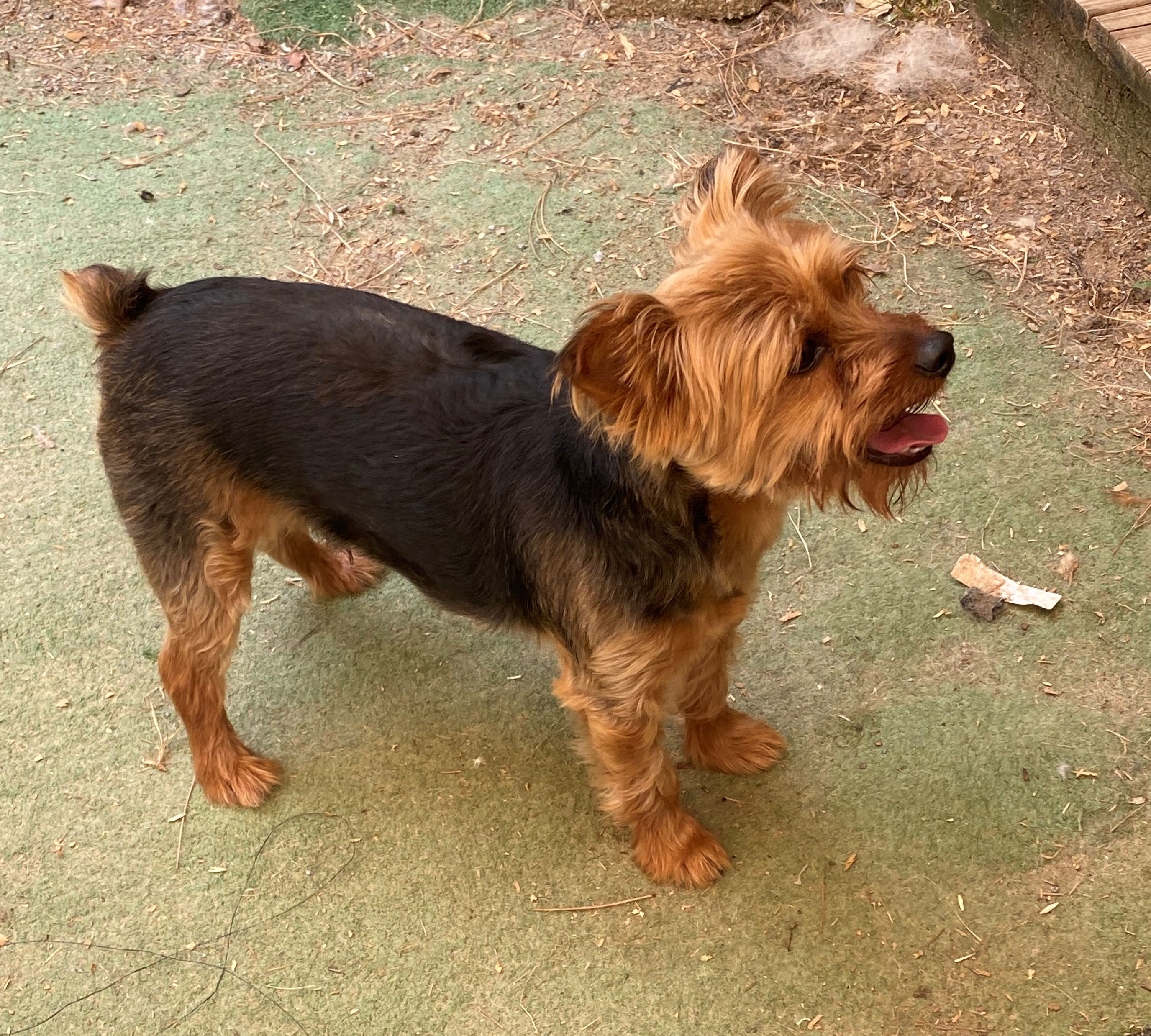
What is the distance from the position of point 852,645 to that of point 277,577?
1.83 meters

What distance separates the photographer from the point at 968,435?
3521 millimetres

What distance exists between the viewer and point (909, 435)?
2127 mm

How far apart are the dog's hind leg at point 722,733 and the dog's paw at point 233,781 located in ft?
3.92

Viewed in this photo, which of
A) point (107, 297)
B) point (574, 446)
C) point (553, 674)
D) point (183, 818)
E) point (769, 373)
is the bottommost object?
point (183, 818)

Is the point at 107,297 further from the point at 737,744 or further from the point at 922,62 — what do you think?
the point at 922,62

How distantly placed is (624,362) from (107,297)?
1362mm

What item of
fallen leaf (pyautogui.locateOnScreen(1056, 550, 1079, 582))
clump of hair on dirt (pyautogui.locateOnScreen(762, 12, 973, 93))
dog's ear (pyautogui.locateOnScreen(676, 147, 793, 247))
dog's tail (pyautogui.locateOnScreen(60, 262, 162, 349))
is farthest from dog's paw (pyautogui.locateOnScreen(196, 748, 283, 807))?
clump of hair on dirt (pyautogui.locateOnScreen(762, 12, 973, 93))

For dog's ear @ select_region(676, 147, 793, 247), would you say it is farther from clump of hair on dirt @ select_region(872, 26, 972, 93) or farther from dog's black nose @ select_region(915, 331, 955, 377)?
clump of hair on dirt @ select_region(872, 26, 972, 93)

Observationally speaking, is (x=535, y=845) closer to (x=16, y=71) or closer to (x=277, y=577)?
(x=277, y=577)

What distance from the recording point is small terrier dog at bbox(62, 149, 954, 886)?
6.53 ft

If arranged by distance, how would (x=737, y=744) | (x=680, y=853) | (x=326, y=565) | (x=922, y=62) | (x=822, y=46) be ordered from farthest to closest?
(x=822, y=46) → (x=922, y=62) → (x=326, y=565) → (x=737, y=744) → (x=680, y=853)

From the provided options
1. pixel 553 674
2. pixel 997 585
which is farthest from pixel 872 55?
pixel 553 674

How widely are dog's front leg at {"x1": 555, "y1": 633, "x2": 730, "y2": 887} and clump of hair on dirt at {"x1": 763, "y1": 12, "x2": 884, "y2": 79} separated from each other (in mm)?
3449

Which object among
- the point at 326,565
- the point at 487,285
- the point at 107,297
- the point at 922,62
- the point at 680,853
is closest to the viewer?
the point at 107,297
